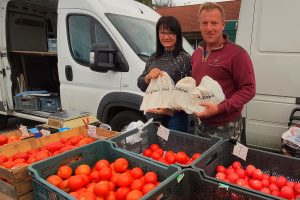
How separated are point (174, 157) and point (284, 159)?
740 millimetres

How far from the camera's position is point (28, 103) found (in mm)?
5516

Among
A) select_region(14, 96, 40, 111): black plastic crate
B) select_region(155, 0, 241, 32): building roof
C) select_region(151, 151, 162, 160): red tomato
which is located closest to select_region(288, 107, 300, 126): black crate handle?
select_region(151, 151, 162, 160): red tomato

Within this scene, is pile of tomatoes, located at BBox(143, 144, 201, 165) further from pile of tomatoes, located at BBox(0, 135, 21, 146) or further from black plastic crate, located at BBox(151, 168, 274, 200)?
pile of tomatoes, located at BBox(0, 135, 21, 146)

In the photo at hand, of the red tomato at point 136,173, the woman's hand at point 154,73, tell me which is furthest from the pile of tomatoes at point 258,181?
the woman's hand at point 154,73

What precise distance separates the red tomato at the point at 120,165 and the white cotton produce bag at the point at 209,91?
2.39 feet

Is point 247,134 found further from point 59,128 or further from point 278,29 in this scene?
point 59,128

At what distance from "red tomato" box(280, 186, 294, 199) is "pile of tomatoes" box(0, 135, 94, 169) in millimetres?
1528

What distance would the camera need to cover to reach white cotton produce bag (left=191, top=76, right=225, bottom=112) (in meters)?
2.10

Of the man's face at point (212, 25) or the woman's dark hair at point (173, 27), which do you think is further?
the woman's dark hair at point (173, 27)

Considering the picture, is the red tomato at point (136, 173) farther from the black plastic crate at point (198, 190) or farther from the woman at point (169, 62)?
the woman at point (169, 62)

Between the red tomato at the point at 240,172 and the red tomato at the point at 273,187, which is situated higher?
the red tomato at the point at 240,172

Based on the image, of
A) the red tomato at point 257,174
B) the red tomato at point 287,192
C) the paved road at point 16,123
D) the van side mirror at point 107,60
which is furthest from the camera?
the paved road at point 16,123

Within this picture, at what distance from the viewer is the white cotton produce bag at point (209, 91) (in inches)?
82.7

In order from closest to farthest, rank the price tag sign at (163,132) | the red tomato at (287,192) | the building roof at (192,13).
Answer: the red tomato at (287,192) < the price tag sign at (163,132) < the building roof at (192,13)
